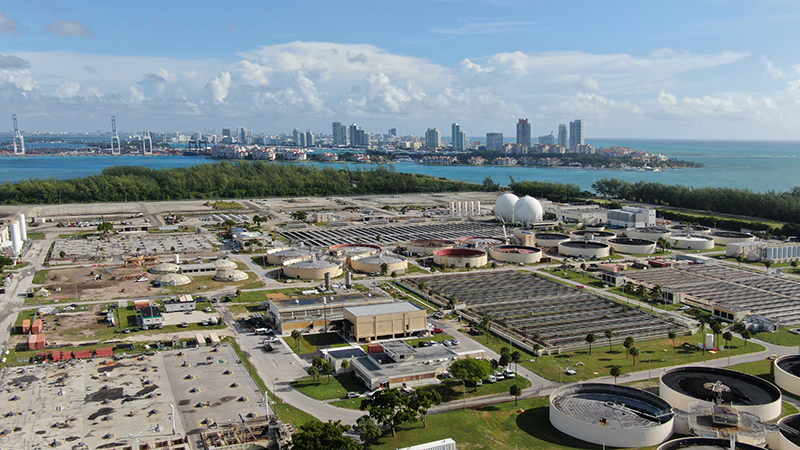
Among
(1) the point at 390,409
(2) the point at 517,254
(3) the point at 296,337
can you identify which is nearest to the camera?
(1) the point at 390,409

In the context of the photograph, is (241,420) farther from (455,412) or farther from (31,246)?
(31,246)

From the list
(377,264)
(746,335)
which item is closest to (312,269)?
(377,264)

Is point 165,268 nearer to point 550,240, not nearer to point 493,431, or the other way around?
point 493,431

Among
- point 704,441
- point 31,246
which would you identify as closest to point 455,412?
point 704,441

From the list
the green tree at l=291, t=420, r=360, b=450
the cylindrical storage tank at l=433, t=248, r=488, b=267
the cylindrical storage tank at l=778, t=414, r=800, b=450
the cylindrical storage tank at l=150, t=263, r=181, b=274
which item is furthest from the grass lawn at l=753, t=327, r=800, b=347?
the cylindrical storage tank at l=150, t=263, r=181, b=274

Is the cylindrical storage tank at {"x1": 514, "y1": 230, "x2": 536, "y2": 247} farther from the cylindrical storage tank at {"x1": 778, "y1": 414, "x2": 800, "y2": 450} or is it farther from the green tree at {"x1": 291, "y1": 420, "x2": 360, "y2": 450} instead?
the green tree at {"x1": 291, "y1": 420, "x2": 360, "y2": 450}

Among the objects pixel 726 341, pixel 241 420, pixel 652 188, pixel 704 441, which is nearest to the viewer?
pixel 704 441
